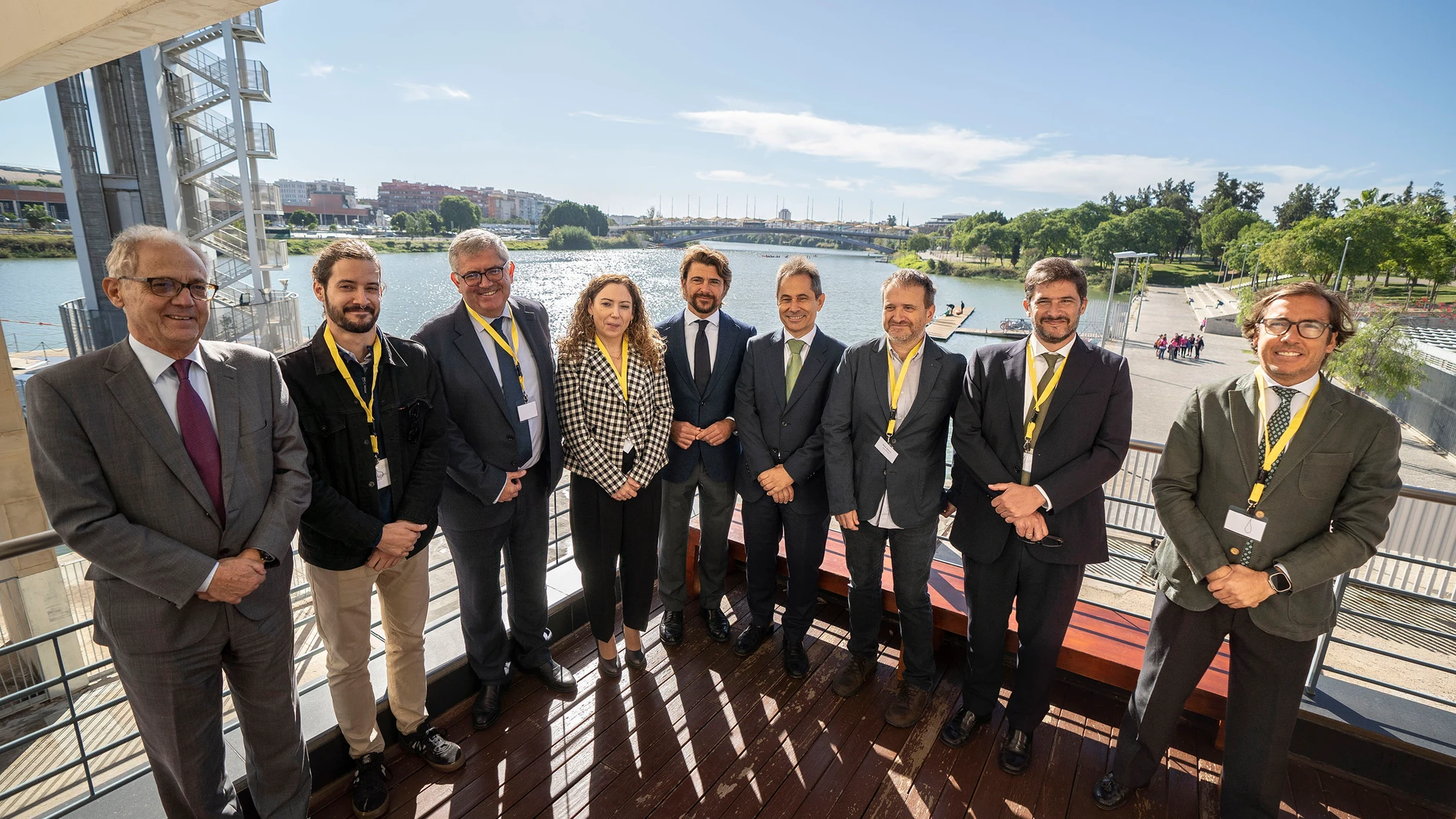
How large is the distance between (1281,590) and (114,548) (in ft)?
10.3

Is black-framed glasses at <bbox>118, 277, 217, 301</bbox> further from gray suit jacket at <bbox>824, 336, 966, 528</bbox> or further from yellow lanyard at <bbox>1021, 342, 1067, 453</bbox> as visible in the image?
yellow lanyard at <bbox>1021, 342, 1067, 453</bbox>

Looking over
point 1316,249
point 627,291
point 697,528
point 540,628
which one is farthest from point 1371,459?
point 1316,249

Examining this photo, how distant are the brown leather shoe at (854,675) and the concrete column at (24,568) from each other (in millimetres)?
6689

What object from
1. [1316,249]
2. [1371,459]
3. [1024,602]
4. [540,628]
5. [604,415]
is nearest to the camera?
[1371,459]

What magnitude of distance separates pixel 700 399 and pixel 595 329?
596mm

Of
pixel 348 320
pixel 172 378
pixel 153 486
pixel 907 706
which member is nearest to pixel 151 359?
pixel 172 378

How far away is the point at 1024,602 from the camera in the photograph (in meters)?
2.38

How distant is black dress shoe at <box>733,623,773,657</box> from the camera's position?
10.0 feet

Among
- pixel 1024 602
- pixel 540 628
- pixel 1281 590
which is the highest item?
pixel 1281 590

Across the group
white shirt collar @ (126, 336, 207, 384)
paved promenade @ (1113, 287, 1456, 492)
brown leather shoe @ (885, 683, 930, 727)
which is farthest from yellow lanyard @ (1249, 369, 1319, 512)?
paved promenade @ (1113, 287, 1456, 492)

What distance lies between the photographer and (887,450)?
253 centimetres

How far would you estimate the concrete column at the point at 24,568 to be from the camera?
17.8 ft

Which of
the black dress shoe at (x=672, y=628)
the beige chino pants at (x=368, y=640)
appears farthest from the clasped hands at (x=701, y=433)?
the beige chino pants at (x=368, y=640)

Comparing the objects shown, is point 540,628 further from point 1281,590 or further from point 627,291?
point 1281,590
